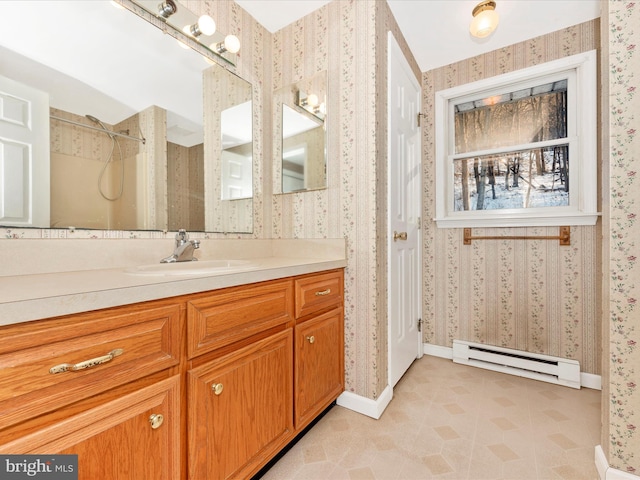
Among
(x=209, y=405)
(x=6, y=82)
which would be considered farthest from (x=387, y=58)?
(x=209, y=405)

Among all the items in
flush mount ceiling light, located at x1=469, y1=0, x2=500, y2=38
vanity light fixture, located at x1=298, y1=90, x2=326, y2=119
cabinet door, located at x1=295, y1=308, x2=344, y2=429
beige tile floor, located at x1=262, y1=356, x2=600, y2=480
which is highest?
flush mount ceiling light, located at x1=469, y1=0, x2=500, y2=38

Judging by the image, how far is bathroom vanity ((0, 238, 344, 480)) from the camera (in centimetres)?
59

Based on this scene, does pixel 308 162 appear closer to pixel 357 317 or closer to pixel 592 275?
pixel 357 317

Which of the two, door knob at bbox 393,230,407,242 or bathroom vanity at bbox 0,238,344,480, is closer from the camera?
bathroom vanity at bbox 0,238,344,480

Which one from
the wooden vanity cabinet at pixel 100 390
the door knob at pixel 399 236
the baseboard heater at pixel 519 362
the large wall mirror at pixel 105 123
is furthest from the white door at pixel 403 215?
the wooden vanity cabinet at pixel 100 390

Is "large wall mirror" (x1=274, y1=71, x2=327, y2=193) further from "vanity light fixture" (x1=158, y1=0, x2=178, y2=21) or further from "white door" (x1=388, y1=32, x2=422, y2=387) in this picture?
"vanity light fixture" (x1=158, y1=0, x2=178, y2=21)

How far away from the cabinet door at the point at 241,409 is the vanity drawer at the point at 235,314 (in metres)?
0.06

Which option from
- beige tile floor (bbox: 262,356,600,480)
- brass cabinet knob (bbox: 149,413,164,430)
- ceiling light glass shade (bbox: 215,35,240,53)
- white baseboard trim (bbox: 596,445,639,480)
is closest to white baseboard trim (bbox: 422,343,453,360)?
beige tile floor (bbox: 262,356,600,480)

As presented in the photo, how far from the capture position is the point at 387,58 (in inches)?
67.6

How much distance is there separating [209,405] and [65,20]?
149 centimetres

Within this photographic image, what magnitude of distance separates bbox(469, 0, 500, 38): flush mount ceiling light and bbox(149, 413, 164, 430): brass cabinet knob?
2.39 m

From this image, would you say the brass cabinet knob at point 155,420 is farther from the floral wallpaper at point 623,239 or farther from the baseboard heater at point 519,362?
the baseboard heater at point 519,362

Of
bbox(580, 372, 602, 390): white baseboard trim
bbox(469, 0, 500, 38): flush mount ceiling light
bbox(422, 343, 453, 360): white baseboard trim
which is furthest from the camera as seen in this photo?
bbox(422, 343, 453, 360): white baseboard trim

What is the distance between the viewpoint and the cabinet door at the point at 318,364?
132 centimetres
